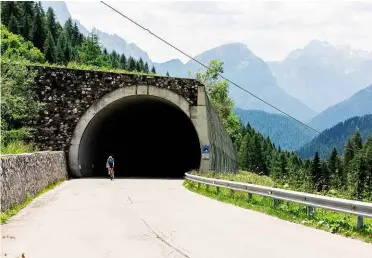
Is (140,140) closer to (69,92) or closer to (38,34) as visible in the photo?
(69,92)

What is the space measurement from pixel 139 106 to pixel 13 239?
88.9ft

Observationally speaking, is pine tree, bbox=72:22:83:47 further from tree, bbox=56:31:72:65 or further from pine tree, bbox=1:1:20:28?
pine tree, bbox=1:1:20:28

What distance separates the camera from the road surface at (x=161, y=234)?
7945 millimetres

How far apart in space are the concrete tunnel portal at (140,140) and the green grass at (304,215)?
1419 centimetres

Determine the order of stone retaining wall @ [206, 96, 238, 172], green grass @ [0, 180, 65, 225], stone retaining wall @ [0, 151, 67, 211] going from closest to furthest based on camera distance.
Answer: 1. green grass @ [0, 180, 65, 225]
2. stone retaining wall @ [0, 151, 67, 211]
3. stone retaining wall @ [206, 96, 238, 172]

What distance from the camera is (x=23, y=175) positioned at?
14.9 meters

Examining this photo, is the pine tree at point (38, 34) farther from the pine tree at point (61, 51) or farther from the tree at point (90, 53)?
the tree at point (90, 53)

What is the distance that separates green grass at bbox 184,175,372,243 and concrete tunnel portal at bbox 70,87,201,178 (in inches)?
559

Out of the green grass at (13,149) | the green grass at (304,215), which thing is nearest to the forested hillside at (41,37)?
the green grass at (13,149)

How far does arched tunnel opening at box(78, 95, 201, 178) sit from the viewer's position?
32.8 metres

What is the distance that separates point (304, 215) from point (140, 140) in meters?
34.0

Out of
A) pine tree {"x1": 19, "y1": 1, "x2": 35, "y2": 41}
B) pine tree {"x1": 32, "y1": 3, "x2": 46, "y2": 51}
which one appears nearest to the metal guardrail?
pine tree {"x1": 19, "y1": 1, "x2": 35, "y2": 41}

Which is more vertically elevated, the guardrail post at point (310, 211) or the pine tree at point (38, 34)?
the pine tree at point (38, 34)

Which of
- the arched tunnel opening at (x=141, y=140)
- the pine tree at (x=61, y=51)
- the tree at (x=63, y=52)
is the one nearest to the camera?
the arched tunnel opening at (x=141, y=140)
